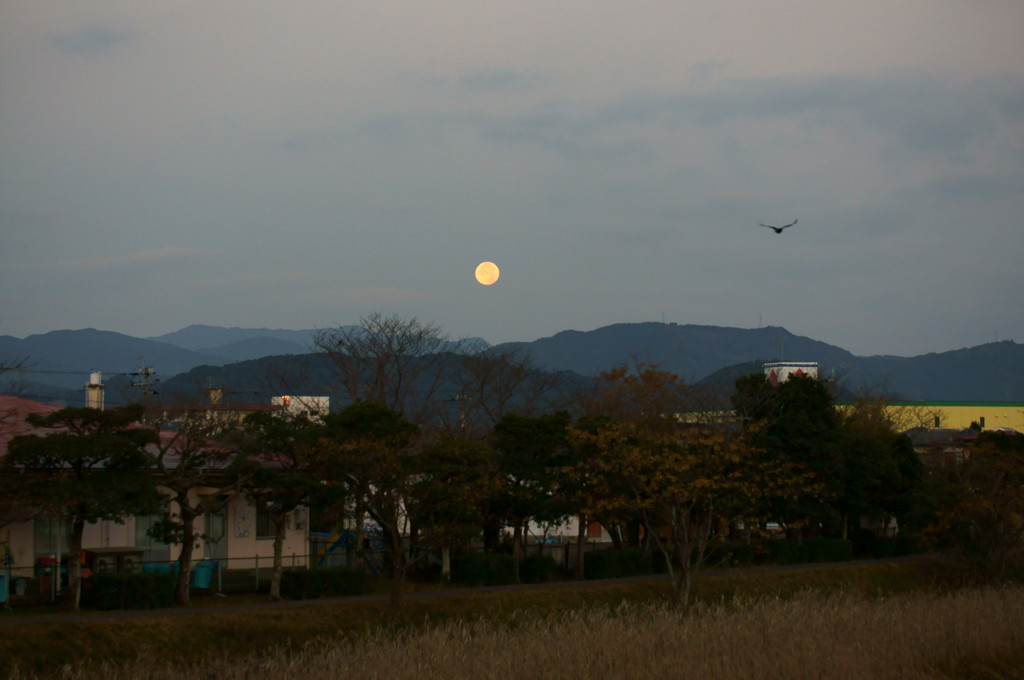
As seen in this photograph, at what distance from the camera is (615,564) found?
3139 centimetres

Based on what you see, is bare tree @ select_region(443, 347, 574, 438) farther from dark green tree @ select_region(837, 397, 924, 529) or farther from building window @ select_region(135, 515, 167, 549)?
building window @ select_region(135, 515, 167, 549)

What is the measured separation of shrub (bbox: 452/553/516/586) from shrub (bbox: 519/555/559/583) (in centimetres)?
72

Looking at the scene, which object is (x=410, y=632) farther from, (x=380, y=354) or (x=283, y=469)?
(x=380, y=354)

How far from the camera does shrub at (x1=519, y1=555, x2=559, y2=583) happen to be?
98.8ft

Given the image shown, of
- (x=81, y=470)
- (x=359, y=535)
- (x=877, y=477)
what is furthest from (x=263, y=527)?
(x=877, y=477)

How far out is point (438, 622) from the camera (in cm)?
2397

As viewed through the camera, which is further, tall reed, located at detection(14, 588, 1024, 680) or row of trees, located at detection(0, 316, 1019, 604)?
row of trees, located at detection(0, 316, 1019, 604)

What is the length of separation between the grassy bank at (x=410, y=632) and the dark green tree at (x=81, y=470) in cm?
224

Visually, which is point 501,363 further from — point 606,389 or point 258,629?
point 258,629

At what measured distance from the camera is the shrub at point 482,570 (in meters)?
28.8

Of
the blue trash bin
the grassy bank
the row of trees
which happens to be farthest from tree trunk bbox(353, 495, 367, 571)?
the blue trash bin

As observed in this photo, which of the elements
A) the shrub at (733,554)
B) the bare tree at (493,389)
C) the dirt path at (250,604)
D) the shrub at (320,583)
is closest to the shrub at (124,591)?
the dirt path at (250,604)

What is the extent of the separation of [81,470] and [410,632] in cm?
776

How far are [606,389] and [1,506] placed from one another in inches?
1220
